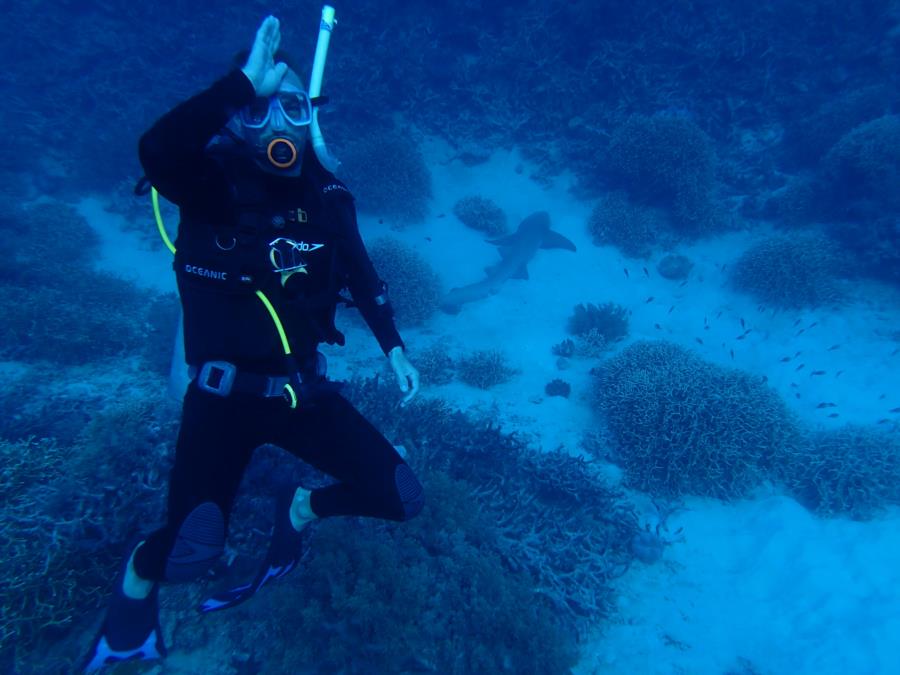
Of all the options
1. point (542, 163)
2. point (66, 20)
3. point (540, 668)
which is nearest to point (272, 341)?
point (540, 668)

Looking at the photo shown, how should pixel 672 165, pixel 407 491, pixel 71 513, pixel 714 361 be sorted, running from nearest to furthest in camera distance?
1. pixel 407 491
2. pixel 71 513
3. pixel 714 361
4. pixel 672 165

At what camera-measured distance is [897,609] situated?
5223 mm

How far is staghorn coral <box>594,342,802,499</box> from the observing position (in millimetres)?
6391

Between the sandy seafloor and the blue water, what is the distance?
0.16 feet

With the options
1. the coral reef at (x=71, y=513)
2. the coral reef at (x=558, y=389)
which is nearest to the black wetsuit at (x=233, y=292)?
the coral reef at (x=71, y=513)

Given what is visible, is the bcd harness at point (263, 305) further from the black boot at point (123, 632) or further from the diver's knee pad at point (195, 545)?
the black boot at point (123, 632)

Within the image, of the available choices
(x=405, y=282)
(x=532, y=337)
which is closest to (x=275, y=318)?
(x=405, y=282)

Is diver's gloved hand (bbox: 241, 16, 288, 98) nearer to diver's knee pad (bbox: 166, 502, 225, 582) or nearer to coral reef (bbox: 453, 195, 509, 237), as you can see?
diver's knee pad (bbox: 166, 502, 225, 582)

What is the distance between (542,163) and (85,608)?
12.5 m

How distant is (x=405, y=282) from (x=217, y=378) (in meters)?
6.83

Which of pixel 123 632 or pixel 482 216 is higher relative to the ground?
pixel 482 216

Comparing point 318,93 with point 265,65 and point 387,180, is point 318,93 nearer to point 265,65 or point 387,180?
point 265,65

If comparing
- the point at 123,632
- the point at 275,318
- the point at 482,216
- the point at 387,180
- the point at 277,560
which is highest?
the point at 387,180

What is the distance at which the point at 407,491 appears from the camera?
3102 mm
